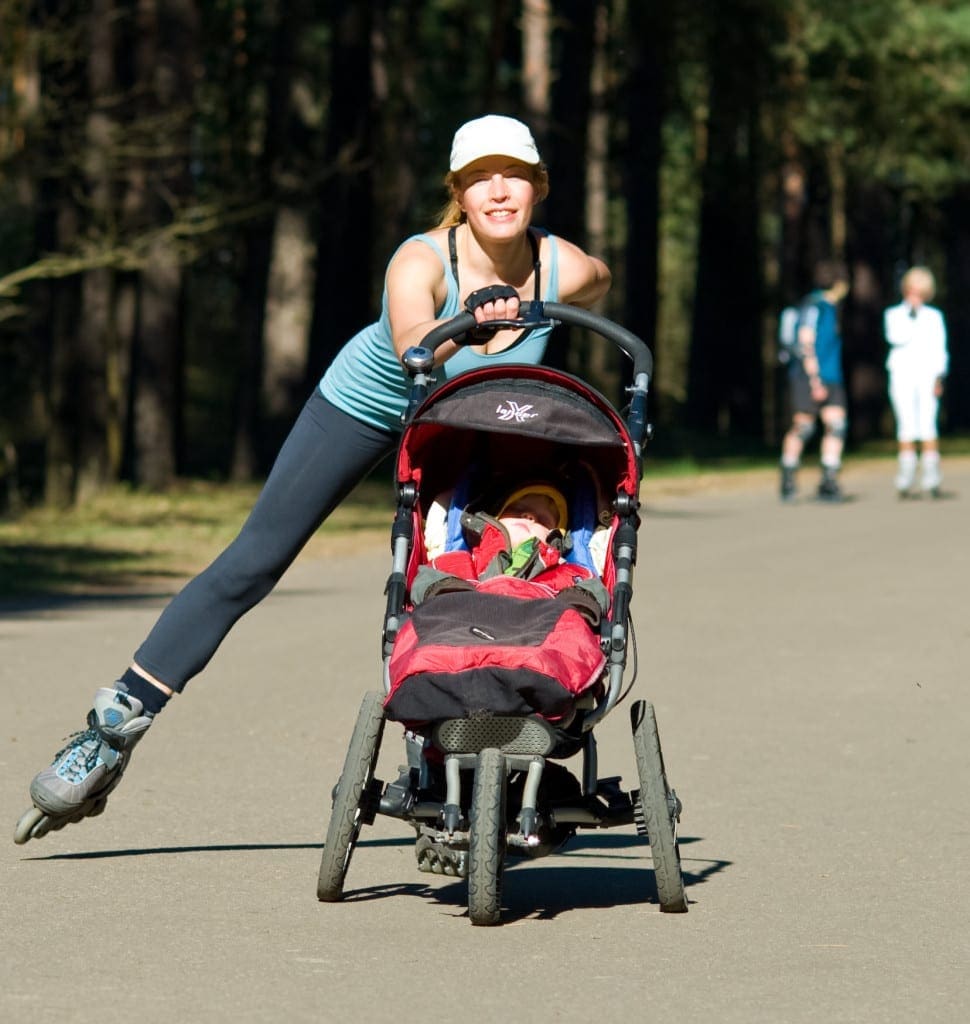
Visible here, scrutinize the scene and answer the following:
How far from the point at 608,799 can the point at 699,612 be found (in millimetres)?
7126

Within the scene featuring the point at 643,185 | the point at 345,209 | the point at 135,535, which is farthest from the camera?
the point at 643,185

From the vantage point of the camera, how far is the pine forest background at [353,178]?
21.8 metres

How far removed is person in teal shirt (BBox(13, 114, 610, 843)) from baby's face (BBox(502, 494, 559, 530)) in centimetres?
38

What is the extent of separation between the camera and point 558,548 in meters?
6.37

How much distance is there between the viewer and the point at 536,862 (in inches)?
277

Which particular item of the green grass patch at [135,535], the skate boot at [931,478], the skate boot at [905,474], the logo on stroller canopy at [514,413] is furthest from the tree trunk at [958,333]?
the logo on stroller canopy at [514,413]

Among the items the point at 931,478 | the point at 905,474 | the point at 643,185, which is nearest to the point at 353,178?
the point at 905,474

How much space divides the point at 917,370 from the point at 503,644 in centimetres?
1759

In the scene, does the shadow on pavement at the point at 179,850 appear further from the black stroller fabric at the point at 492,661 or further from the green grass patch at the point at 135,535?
the green grass patch at the point at 135,535

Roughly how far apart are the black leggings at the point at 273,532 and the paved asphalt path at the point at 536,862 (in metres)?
0.62

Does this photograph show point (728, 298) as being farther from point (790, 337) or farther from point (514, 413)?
point (514, 413)

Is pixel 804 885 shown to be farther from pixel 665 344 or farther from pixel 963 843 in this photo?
pixel 665 344

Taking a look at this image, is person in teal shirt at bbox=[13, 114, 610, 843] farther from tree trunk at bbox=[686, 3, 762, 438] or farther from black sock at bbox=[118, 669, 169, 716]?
tree trunk at bbox=[686, 3, 762, 438]

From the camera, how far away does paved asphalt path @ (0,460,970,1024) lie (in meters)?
5.24
